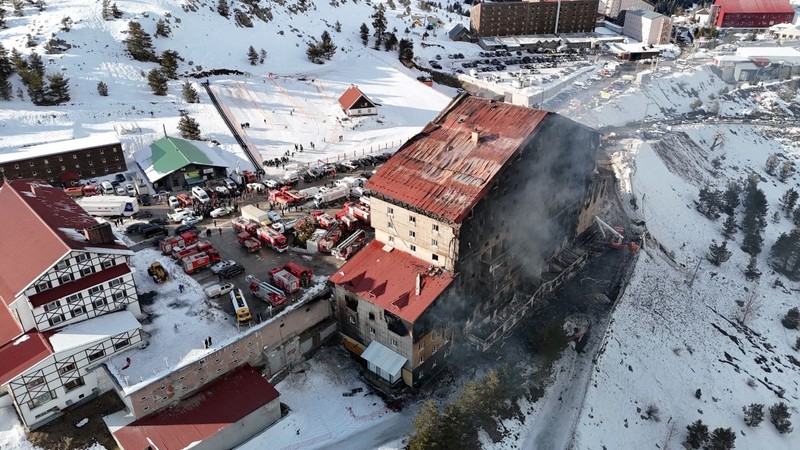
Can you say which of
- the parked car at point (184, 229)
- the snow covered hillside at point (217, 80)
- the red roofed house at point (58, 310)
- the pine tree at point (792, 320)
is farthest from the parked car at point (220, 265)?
the pine tree at point (792, 320)

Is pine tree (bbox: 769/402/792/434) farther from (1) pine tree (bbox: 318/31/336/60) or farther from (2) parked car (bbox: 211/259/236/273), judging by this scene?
(1) pine tree (bbox: 318/31/336/60)

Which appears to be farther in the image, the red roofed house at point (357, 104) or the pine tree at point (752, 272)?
the red roofed house at point (357, 104)

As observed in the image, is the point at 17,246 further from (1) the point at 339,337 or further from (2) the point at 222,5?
(2) the point at 222,5

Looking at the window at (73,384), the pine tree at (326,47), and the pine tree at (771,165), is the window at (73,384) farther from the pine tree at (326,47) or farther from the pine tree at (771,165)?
the pine tree at (771,165)

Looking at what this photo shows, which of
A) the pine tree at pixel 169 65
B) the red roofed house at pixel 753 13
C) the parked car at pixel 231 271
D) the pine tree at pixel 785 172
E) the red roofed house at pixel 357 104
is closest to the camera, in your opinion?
the parked car at pixel 231 271

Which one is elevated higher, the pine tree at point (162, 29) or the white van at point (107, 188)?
the pine tree at point (162, 29)

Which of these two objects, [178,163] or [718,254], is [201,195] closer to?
[178,163]

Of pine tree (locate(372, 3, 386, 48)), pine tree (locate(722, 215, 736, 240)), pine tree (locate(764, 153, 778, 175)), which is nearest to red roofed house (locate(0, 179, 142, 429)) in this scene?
pine tree (locate(722, 215, 736, 240))
